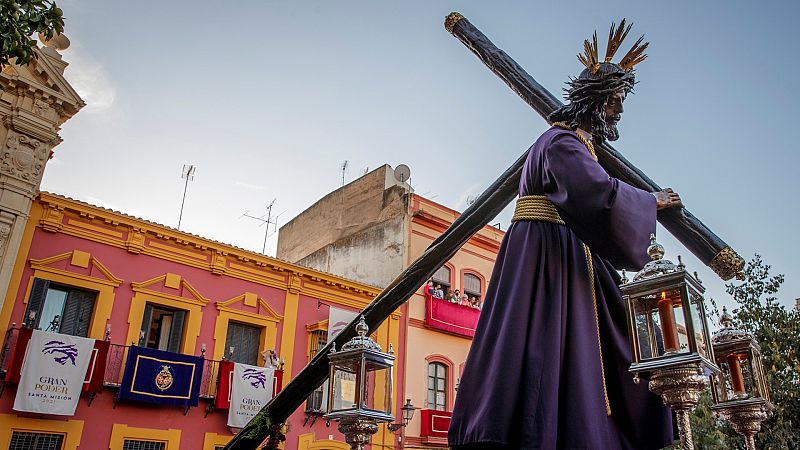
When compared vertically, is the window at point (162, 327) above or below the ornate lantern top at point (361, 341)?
above

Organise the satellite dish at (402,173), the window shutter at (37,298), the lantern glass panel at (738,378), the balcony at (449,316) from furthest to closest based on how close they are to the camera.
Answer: the satellite dish at (402,173)
the balcony at (449,316)
the window shutter at (37,298)
the lantern glass panel at (738,378)

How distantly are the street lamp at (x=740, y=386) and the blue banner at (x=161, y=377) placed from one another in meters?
12.3

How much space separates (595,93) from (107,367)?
1284 centimetres

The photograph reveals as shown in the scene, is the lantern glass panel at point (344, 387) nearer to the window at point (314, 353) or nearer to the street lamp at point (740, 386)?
the street lamp at point (740, 386)

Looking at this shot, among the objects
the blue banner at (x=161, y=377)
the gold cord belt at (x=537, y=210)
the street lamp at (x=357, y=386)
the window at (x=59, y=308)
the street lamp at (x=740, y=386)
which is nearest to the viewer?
the gold cord belt at (x=537, y=210)

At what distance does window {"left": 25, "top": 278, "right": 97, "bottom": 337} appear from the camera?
13.1 metres

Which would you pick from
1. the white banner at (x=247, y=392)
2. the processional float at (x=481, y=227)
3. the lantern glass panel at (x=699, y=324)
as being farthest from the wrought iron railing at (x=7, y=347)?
the lantern glass panel at (x=699, y=324)

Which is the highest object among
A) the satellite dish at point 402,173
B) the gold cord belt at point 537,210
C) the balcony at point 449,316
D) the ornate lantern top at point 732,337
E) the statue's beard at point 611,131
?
the satellite dish at point 402,173

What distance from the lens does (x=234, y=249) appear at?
52.9 ft

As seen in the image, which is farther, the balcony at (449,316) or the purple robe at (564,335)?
the balcony at (449,316)

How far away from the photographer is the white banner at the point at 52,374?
482 inches

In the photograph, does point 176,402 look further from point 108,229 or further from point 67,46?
point 67,46

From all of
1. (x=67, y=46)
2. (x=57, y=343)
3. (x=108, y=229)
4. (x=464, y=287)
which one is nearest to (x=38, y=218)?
(x=108, y=229)

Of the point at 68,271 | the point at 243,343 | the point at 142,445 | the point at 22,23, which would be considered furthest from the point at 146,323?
the point at 22,23
